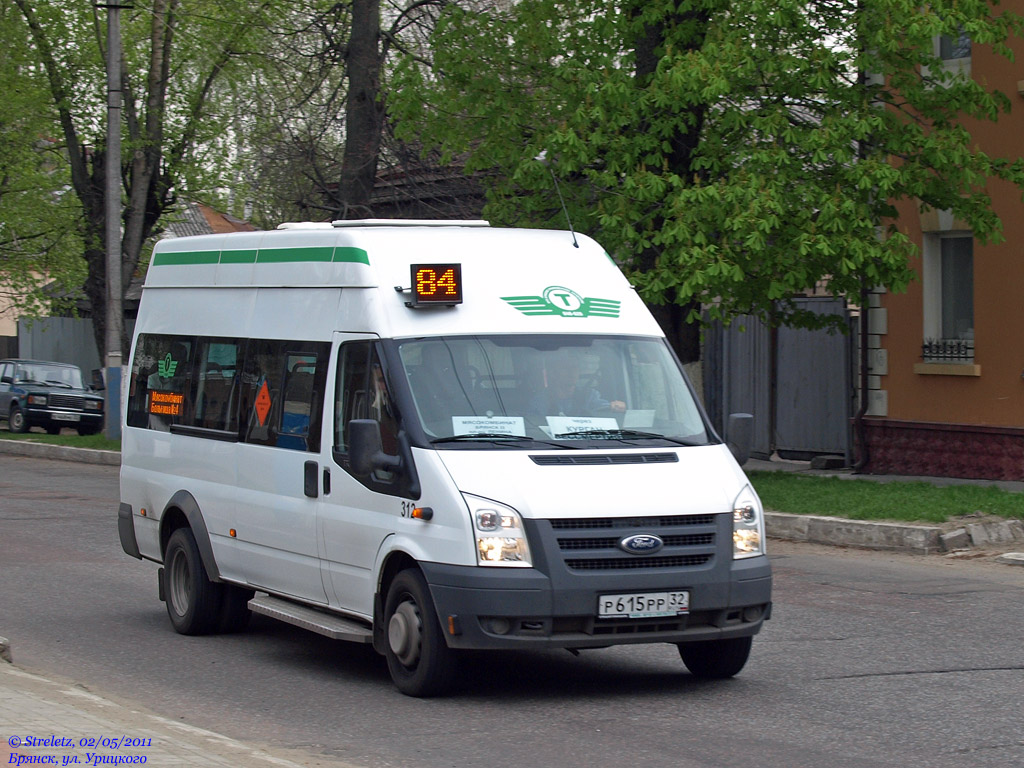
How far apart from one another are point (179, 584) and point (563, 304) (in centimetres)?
341

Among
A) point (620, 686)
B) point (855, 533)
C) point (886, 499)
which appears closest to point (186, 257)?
point (620, 686)

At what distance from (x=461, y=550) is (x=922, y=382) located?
14396 millimetres

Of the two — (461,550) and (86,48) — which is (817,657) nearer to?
(461,550)

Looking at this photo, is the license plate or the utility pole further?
the utility pole

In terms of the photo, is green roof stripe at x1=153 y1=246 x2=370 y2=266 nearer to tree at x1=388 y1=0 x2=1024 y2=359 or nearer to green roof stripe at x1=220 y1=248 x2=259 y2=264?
green roof stripe at x1=220 y1=248 x2=259 y2=264

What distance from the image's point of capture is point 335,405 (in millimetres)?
7910

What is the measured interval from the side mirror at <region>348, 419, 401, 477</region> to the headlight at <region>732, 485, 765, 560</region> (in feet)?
5.48

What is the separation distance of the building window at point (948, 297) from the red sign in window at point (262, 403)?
1307 cm

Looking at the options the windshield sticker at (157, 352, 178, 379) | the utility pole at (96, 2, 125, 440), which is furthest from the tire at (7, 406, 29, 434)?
the windshield sticker at (157, 352, 178, 379)

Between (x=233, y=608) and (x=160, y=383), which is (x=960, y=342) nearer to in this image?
(x=160, y=383)

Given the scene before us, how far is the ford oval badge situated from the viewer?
270 inches

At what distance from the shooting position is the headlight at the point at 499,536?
678cm

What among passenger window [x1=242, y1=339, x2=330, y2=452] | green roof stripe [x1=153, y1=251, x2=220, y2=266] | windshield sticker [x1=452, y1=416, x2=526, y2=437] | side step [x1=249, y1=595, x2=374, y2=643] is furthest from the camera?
green roof stripe [x1=153, y1=251, x2=220, y2=266]

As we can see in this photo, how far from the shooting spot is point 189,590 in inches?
368
